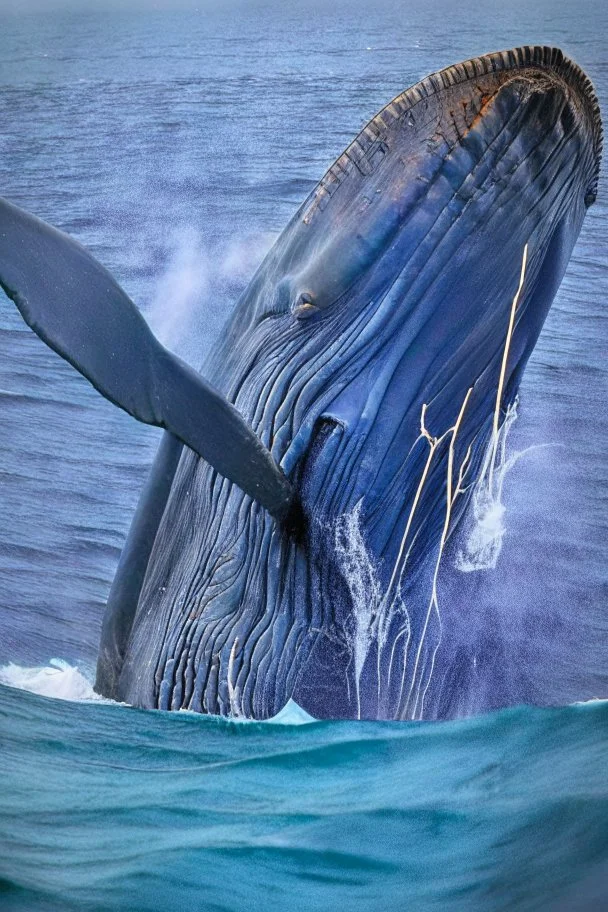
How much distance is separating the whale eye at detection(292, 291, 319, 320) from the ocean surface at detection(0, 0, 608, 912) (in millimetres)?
442

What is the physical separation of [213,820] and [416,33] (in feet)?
7.99

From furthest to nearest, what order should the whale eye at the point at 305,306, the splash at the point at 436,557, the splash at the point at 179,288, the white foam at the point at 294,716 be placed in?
the splash at the point at 179,288
the white foam at the point at 294,716
the splash at the point at 436,557
the whale eye at the point at 305,306

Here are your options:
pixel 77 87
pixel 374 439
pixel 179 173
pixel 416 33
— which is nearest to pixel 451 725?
pixel 374 439

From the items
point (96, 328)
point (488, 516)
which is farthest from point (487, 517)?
point (96, 328)

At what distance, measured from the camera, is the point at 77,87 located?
3.62 metres

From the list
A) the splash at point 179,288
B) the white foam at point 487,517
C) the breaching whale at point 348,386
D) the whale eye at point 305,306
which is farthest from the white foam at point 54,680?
the whale eye at point 305,306

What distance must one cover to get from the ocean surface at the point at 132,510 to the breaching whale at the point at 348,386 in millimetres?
145

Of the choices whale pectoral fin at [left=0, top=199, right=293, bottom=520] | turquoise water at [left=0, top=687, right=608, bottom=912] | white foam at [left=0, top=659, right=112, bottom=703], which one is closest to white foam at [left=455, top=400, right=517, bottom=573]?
turquoise water at [left=0, top=687, right=608, bottom=912]

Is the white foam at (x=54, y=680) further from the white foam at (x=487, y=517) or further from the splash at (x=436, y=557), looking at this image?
the white foam at (x=487, y=517)

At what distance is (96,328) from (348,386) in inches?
28.2

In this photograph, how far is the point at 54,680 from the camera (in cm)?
366

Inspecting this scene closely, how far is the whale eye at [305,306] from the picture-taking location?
3010mm

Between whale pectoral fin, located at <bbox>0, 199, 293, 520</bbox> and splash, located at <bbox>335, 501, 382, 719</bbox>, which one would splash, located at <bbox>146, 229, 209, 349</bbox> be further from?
splash, located at <bbox>335, 501, 382, 719</bbox>

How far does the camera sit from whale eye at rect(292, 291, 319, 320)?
3010 millimetres
